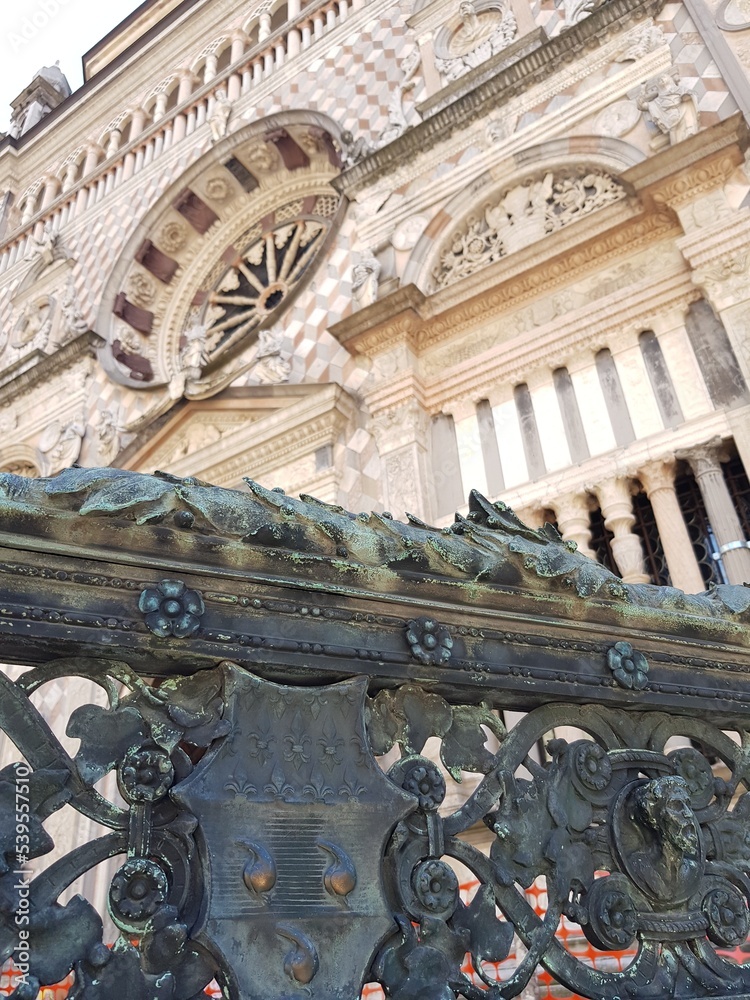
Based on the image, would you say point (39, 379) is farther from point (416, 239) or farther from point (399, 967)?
point (399, 967)

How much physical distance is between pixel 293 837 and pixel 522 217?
682 cm

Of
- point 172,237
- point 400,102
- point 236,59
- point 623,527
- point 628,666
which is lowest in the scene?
point 628,666

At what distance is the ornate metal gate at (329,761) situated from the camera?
123 centimetres

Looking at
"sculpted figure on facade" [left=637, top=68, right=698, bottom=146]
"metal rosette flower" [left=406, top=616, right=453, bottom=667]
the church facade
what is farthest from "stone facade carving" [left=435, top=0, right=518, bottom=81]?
"metal rosette flower" [left=406, top=616, right=453, bottom=667]

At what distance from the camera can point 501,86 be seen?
7664 mm

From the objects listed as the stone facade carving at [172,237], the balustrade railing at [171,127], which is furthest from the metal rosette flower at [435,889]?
the balustrade railing at [171,127]

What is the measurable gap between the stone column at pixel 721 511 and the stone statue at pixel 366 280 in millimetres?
3646

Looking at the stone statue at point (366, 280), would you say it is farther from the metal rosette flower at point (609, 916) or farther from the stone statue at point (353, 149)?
the metal rosette flower at point (609, 916)

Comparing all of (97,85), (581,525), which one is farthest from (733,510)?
(97,85)

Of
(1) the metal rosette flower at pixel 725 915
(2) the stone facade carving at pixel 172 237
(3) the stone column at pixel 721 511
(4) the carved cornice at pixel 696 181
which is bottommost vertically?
(1) the metal rosette flower at pixel 725 915

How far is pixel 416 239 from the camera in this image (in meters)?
7.63

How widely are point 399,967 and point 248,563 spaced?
2.58 feet

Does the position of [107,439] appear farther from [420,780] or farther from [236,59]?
[420,780]

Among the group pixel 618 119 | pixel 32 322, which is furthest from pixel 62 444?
pixel 618 119
